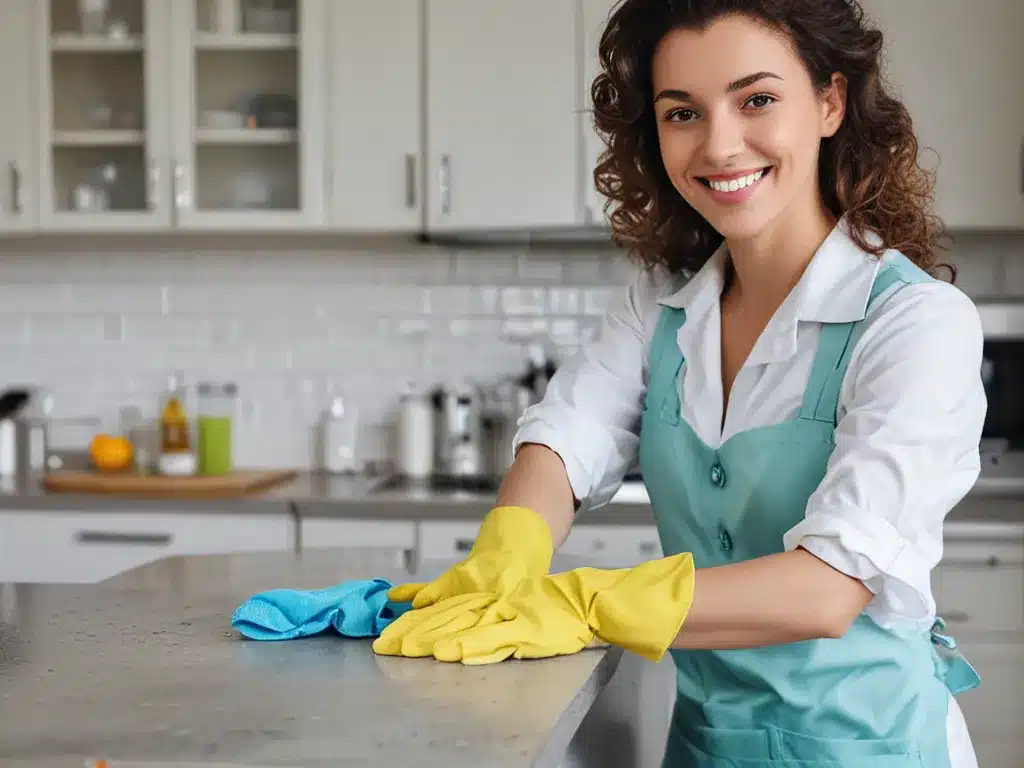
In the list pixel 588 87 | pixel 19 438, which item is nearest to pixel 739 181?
pixel 588 87

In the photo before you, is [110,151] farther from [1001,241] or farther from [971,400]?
[971,400]

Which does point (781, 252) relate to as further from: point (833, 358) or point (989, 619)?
point (989, 619)

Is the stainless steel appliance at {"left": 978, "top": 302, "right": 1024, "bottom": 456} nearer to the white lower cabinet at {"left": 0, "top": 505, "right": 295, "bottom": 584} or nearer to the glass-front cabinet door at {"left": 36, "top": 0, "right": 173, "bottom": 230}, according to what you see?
the white lower cabinet at {"left": 0, "top": 505, "right": 295, "bottom": 584}

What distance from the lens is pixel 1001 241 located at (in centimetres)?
361

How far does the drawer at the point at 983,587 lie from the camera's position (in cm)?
301

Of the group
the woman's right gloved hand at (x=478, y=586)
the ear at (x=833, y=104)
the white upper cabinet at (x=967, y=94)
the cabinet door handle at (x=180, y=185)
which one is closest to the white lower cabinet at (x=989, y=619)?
the white upper cabinet at (x=967, y=94)

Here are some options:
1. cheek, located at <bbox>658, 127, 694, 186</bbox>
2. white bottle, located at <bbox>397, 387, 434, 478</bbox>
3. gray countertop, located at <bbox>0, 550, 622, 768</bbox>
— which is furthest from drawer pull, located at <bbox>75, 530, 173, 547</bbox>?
cheek, located at <bbox>658, 127, 694, 186</bbox>

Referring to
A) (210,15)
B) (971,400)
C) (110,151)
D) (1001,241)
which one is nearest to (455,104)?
(210,15)

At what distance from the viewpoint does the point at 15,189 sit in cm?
356

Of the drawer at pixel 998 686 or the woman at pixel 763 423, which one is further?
the drawer at pixel 998 686

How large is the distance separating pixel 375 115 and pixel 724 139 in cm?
211

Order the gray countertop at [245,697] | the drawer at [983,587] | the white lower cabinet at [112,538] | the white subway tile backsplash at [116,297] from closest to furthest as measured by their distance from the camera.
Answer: the gray countertop at [245,697] → the drawer at [983,587] → the white lower cabinet at [112,538] → the white subway tile backsplash at [116,297]

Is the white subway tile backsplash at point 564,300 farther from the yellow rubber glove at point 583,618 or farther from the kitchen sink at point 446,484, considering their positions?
the yellow rubber glove at point 583,618

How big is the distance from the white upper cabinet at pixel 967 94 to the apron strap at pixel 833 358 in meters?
1.95
